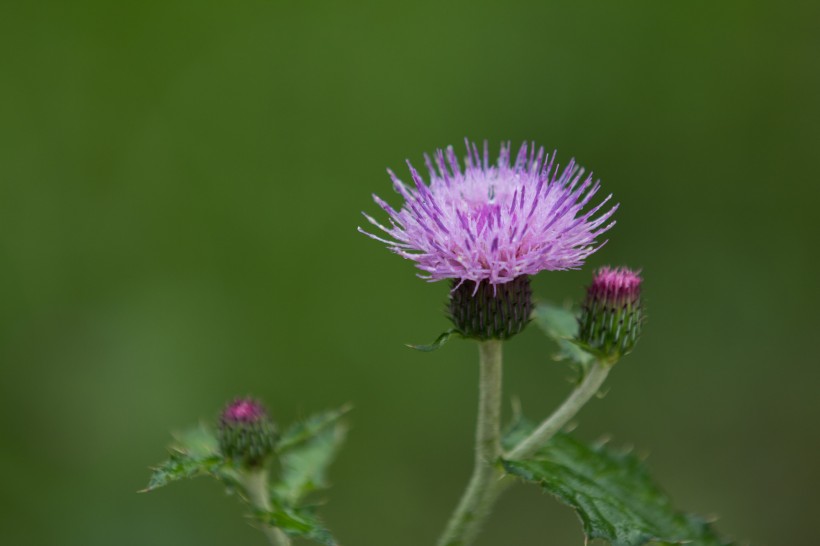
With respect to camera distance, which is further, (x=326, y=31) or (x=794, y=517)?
(x=326, y=31)

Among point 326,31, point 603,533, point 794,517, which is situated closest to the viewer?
point 603,533

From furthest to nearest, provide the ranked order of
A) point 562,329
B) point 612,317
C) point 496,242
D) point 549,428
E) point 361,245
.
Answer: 1. point 361,245
2. point 562,329
3. point 612,317
4. point 549,428
5. point 496,242

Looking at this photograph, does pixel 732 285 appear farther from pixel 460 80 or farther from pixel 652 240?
pixel 460 80

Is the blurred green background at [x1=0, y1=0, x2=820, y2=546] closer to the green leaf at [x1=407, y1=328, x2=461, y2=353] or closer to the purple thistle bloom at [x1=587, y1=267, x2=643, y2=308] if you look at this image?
the purple thistle bloom at [x1=587, y1=267, x2=643, y2=308]

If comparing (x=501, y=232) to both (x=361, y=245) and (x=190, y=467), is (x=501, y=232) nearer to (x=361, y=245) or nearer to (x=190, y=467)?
(x=190, y=467)

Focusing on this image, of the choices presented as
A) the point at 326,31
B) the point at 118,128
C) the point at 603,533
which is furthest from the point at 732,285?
the point at 118,128

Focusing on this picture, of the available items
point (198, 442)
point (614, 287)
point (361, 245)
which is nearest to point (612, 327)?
point (614, 287)

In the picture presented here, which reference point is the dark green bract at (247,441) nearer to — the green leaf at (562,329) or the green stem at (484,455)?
the green stem at (484,455)

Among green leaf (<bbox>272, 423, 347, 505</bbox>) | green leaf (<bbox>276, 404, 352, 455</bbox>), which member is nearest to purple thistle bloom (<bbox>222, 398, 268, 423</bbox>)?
green leaf (<bbox>276, 404, 352, 455</bbox>)
